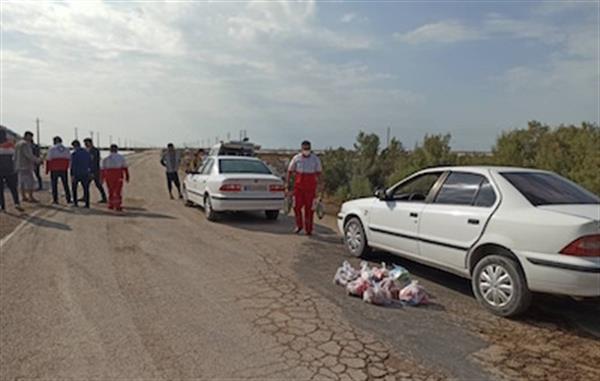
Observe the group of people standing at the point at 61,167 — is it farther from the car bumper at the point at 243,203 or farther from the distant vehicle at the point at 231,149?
the distant vehicle at the point at 231,149

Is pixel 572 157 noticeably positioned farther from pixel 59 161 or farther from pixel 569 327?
pixel 59 161

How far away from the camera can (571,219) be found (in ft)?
14.7

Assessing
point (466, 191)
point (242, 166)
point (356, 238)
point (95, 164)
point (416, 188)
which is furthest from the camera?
point (95, 164)

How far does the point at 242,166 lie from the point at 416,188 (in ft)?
17.8

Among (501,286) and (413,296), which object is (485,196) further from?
(413,296)

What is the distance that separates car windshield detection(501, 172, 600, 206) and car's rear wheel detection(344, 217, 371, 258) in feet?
8.53

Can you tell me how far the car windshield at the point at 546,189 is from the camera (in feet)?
16.8

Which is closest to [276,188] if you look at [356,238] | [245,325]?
[356,238]

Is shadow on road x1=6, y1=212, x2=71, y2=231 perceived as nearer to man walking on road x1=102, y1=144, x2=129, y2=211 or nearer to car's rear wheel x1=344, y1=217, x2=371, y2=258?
man walking on road x1=102, y1=144, x2=129, y2=211

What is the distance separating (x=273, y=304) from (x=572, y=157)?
418 inches

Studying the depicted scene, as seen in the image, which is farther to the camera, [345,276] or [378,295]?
[345,276]

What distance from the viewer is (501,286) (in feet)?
16.4

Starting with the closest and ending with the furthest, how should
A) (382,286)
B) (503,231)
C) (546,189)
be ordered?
(503,231) < (546,189) < (382,286)

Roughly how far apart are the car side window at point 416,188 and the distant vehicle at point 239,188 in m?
4.19
